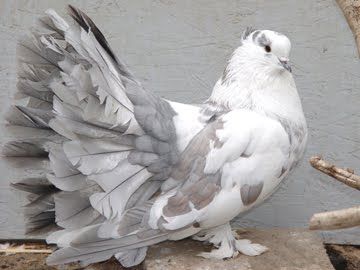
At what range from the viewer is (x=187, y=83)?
3436 millimetres

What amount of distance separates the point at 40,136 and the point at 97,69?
0.43 metres

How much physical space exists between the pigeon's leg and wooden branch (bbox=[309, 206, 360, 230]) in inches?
38.9

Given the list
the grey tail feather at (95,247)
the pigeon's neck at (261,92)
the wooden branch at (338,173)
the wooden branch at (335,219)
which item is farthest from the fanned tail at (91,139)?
the wooden branch at (335,219)

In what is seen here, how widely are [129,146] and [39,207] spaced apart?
1.70 feet

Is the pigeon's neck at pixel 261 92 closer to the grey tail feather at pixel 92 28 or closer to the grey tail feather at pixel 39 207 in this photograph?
the grey tail feather at pixel 92 28

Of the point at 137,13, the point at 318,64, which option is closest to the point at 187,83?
the point at 137,13

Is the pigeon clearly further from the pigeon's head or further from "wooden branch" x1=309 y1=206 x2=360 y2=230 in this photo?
"wooden branch" x1=309 y1=206 x2=360 y2=230

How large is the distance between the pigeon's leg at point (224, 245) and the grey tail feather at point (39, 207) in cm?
65

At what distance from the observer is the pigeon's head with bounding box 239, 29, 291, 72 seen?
107 inches

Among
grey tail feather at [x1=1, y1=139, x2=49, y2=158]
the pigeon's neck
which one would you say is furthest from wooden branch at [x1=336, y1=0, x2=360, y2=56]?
grey tail feather at [x1=1, y1=139, x2=49, y2=158]

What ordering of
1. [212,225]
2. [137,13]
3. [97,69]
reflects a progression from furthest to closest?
1. [137,13]
2. [212,225]
3. [97,69]

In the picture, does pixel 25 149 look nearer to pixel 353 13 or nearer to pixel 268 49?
pixel 268 49

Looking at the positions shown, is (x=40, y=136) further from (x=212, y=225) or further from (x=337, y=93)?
(x=337, y=93)

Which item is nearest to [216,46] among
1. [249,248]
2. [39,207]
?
[249,248]
